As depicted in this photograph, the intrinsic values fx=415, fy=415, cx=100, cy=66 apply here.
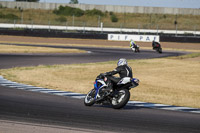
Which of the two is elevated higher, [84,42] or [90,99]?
[90,99]

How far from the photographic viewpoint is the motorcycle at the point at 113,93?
1061 centimetres

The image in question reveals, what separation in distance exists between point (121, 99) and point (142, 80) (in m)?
9.03

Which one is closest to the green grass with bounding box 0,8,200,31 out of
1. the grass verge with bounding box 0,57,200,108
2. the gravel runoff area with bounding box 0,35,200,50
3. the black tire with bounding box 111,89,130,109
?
the gravel runoff area with bounding box 0,35,200,50

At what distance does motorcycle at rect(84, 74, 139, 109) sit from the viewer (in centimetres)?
1061

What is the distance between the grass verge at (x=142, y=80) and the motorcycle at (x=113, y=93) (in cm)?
287

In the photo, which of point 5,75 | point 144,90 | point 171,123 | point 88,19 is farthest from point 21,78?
point 88,19

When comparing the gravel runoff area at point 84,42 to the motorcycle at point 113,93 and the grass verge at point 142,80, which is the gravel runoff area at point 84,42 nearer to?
the grass verge at point 142,80

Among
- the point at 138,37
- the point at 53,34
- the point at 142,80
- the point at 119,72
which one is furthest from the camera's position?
the point at 53,34

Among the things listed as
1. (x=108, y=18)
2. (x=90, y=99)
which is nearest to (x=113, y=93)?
A: (x=90, y=99)

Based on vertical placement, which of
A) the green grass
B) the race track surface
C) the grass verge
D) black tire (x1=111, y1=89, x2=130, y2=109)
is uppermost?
the green grass

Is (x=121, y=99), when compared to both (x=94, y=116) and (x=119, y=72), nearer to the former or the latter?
(x=119, y=72)

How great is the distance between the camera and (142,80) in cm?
1955

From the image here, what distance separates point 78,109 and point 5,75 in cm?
933

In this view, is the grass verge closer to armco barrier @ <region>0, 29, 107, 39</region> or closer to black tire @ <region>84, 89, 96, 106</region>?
black tire @ <region>84, 89, 96, 106</region>
